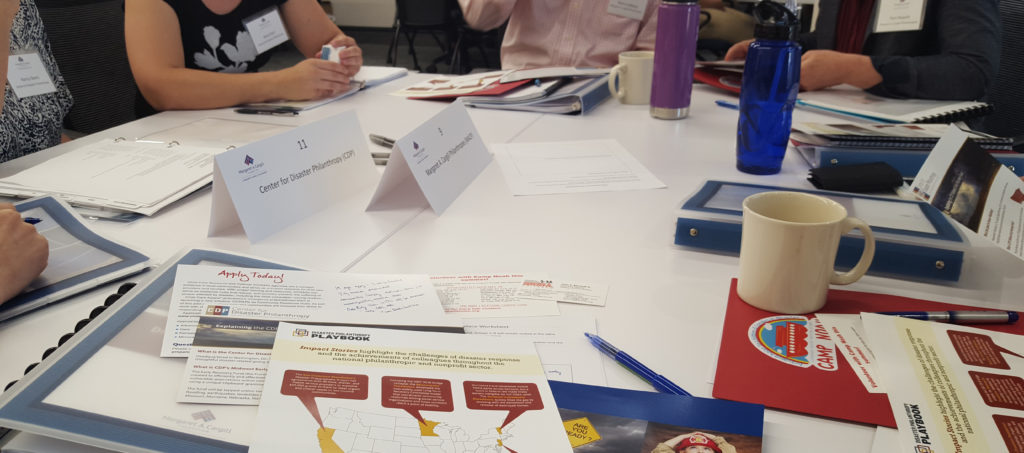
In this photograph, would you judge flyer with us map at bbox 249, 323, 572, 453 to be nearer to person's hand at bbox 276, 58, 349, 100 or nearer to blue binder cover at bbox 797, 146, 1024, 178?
blue binder cover at bbox 797, 146, 1024, 178

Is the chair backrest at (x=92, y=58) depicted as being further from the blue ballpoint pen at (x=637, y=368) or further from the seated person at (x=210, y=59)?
the blue ballpoint pen at (x=637, y=368)

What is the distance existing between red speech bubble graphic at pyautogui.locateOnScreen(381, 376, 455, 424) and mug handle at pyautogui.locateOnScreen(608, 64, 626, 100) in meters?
1.10

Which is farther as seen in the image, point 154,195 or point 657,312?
point 154,195

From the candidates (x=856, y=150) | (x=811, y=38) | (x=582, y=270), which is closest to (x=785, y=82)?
(x=856, y=150)

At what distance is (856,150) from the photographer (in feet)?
3.57

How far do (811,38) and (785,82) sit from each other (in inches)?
42.6

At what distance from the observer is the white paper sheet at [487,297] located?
70cm

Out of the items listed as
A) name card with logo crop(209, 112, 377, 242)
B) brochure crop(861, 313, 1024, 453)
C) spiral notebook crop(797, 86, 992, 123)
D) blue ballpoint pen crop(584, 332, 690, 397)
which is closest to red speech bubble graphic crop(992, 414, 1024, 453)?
brochure crop(861, 313, 1024, 453)

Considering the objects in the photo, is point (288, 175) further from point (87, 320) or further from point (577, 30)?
point (577, 30)

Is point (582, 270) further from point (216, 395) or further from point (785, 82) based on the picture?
point (785, 82)

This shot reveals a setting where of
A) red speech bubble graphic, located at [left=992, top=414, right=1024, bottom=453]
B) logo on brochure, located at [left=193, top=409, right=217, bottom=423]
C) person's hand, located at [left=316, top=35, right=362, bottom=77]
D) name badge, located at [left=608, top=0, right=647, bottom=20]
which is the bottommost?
logo on brochure, located at [left=193, top=409, right=217, bottom=423]

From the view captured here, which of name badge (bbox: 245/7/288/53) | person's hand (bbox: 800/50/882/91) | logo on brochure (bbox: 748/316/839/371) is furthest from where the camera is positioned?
name badge (bbox: 245/7/288/53)

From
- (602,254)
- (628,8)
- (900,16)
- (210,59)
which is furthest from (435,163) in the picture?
(900,16)

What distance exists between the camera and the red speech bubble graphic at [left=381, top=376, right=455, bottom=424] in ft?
1.75
